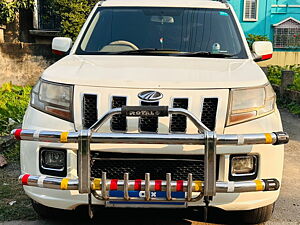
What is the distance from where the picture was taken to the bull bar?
2.54m

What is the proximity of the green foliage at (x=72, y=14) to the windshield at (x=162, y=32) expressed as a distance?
27.8 feet

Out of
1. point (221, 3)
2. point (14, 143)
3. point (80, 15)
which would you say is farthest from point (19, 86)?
point (221, 3)

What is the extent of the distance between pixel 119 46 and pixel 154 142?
182 centimetres

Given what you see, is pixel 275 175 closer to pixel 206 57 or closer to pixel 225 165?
pixel 225 165

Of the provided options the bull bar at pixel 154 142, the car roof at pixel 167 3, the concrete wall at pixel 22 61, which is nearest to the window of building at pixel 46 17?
the concrete wall at pixel 22 61

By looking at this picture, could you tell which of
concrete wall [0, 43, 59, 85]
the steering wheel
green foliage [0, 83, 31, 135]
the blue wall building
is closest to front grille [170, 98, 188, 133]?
the steering wheel

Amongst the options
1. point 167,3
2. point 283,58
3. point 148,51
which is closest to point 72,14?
point 167,3

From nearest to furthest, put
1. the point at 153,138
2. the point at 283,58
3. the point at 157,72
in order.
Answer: the point at 153,138, the point at 157,72, the point at 283,58

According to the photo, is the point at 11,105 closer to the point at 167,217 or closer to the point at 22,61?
the point at 22,61

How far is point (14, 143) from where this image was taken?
19.0 ft

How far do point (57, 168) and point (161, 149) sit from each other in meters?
0.73

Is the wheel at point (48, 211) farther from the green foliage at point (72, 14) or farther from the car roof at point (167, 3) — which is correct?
the green foliage at point (72, 14)

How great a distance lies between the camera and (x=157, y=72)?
3.15m

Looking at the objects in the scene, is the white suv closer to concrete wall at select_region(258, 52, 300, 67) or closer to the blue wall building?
concrete wall at select_region(258, 52, 300, 67)
